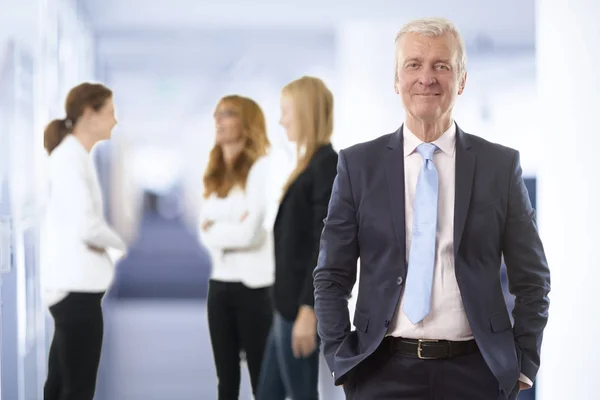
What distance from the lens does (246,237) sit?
3338 millimetres

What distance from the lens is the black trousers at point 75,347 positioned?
10.9 ft

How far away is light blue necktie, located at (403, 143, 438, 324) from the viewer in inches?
70.0

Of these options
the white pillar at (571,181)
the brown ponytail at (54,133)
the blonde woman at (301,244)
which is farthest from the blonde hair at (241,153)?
the white pillar at (571,181)

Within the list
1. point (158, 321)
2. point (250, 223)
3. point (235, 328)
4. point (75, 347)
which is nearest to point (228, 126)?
point (250, 223)

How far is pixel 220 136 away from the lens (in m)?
3.49

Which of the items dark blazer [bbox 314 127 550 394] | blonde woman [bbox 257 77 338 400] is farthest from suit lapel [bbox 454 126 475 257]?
blonde woman [bbox 257 77 338 400]

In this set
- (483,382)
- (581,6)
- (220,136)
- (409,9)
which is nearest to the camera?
(483,382)

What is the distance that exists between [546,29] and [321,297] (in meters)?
2.09

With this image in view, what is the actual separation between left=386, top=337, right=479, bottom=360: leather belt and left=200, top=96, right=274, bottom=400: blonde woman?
1559mm

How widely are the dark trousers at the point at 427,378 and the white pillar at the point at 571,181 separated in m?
1.61

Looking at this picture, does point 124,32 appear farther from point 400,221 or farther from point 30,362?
point 400,221

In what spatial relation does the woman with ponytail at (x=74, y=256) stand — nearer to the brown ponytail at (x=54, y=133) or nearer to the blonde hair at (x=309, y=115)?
the brown ponytail at (x=54, y=133)

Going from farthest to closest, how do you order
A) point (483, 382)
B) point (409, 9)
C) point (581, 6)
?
point (409, 9)
point (581, 6)
point (483, 382)

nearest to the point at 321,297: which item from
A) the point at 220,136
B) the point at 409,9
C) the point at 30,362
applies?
the point at 220,136
